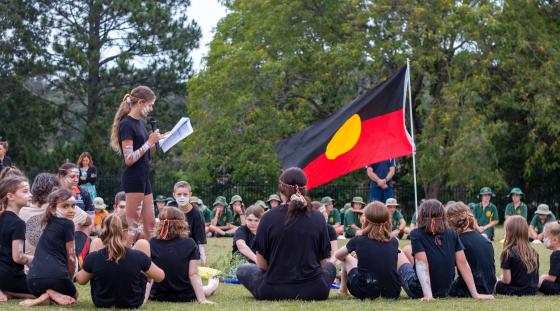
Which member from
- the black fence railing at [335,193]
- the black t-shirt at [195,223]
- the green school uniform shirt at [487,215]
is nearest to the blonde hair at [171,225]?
the black t-shirt at [195,223]

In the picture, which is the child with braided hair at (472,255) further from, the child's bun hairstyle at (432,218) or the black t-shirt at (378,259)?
the black t-shirt at (378,259)

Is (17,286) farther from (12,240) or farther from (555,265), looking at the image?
(555,265)

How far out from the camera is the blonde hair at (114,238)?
7918 millimetres

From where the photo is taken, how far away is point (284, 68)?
103 feet

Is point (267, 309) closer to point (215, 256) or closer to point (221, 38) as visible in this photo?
point (215, 256)

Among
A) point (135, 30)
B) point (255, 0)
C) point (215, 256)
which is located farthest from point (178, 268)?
point (135, 30)

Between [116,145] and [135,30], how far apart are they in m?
30.7

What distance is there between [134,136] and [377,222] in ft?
8.70

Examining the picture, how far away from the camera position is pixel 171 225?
8.77 meters

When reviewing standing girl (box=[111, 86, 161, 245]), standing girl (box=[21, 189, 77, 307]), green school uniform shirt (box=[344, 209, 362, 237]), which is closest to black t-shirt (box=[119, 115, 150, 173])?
standing girl (box=[111, 86, 161, 245])

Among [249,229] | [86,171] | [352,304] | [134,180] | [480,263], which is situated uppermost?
[86,171]

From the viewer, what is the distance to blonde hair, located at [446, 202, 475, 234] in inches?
378

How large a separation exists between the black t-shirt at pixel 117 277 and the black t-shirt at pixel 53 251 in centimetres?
35

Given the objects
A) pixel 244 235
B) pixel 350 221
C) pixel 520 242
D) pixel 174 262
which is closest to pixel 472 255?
pixel 520 242
